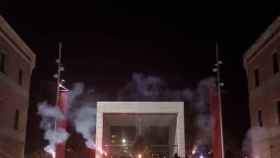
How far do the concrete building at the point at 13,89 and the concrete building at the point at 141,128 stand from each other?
11.7 m

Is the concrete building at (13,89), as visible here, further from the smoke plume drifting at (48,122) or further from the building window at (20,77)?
the smoke plume drifting at (48,122)

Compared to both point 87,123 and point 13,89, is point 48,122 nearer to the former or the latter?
point 87,123

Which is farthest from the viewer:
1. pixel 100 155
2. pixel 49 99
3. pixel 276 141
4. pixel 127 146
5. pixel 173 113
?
pixel 127 146

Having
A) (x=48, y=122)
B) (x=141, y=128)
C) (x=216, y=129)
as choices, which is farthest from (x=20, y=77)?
(x=141, y=128)

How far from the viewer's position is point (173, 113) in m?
37.7

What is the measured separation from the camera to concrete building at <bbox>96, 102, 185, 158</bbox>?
3722 centimetres

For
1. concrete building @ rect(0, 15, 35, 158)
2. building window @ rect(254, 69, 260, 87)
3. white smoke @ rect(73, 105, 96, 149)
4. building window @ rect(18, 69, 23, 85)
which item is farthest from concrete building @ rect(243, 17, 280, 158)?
white smoke @ rect(73, 105, 96, 149)

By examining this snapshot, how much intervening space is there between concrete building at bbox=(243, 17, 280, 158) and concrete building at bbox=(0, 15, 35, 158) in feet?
48.7

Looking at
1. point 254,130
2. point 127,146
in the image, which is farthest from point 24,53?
point 127,146

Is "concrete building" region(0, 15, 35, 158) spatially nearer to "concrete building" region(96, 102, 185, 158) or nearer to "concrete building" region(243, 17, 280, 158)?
"concrete building" region(96, 102, 185, 158)

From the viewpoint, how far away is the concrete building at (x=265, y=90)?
69.5 ft

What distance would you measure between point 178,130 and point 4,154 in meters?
19.4

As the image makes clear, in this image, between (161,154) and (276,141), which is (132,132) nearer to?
(161,154)

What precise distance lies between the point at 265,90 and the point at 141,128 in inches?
842
